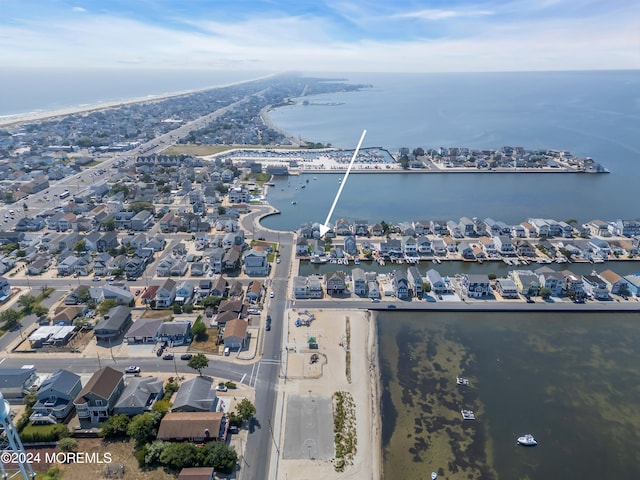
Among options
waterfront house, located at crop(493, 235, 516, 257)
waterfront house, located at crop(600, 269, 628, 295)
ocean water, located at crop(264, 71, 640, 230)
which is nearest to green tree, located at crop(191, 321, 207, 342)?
ocean water, located at crop(264, 71, 640, 230)

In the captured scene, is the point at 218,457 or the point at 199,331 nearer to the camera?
the point at 218,457

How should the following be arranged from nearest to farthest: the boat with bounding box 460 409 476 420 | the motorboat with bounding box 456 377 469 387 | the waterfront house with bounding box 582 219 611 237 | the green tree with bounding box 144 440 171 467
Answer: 1. the green tree with bounding box 144 440 171 467
2. the boat with bounding box 460 409 476 420
3. the motorboat with bounding box 456 377 469 387
4. the waterfront house with bounding box 582 219 611 237

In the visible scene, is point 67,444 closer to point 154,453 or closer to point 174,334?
point 154,453

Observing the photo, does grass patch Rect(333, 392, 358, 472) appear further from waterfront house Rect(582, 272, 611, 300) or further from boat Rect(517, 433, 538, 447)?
waterfront house Rect(582, 272, 611, 300)

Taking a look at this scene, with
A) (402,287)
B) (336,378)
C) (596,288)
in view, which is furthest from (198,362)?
(596,288)

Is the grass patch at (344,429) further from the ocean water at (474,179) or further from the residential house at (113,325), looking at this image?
the ocean water at (474,179)

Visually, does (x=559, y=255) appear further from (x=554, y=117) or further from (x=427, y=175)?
(x=554, y=117)
